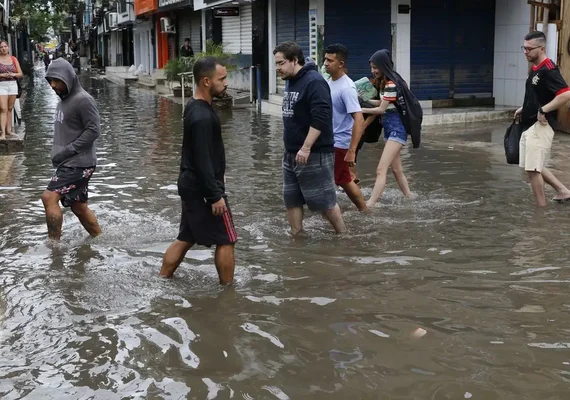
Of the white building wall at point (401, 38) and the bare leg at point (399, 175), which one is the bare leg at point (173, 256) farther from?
the white building wall at point (401, 38)

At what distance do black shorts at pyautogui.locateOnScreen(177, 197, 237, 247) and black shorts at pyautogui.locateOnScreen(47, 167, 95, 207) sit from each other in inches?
65.1

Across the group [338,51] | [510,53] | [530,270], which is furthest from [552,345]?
[510,53]

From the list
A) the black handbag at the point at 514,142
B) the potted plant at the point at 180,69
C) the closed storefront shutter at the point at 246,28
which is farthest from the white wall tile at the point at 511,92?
the black handbag at the point at 514,142

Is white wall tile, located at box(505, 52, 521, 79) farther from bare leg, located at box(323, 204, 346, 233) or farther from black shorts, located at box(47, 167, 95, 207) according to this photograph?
black shorts, located at box(47, 167, 95, 207)

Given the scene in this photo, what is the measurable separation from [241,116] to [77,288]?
1362 cm

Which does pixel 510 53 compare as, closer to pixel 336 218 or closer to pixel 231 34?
pixel 231 34

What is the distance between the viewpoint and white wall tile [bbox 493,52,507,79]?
60.5 feet

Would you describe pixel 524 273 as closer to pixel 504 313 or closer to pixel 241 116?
pixel 504 313

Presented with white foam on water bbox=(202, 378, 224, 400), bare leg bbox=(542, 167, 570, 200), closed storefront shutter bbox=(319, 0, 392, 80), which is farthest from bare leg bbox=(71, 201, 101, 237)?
closed storefront shutter bbox=(319, 0, 392, 80)

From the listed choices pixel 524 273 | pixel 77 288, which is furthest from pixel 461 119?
pixel 77 288

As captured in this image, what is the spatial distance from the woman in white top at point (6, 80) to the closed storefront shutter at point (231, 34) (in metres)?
13.4

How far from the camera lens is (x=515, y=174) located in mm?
10250

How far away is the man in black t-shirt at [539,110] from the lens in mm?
7582

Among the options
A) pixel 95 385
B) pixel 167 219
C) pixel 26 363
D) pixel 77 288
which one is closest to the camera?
pixel 95 385
